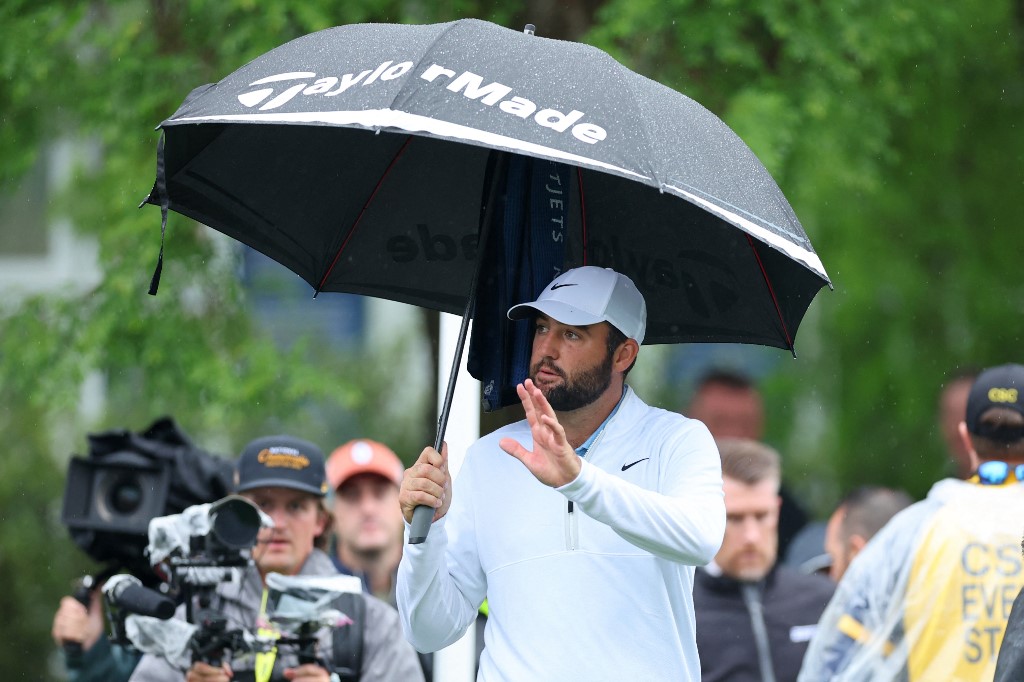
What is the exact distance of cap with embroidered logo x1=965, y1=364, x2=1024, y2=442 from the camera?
6273mm

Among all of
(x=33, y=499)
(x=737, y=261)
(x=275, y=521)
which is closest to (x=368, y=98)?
(x=737, y=261)

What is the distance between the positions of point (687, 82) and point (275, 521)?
15.4ft

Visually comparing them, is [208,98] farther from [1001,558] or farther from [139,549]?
[1001,558]

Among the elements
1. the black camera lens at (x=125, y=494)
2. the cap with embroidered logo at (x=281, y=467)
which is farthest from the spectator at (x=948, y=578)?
the black camera lens at (x=125, y=494)

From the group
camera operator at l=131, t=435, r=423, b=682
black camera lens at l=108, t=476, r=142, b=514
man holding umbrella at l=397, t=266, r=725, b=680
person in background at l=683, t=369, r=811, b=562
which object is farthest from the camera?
person in background at l=683, t=369, r=811, b=562

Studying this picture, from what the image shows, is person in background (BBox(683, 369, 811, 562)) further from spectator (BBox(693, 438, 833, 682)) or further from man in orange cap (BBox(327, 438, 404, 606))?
man in orange cap (BBox(327, 438, 404, 606))

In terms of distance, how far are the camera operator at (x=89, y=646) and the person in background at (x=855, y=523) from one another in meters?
3.24

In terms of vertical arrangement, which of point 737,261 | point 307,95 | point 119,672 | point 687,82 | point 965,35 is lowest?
point 119,672

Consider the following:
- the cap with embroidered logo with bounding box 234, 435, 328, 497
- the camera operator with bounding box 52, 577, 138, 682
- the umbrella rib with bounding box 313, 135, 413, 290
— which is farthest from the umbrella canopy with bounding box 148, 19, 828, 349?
the camera operator with bounding box 52, 577, 138, 682

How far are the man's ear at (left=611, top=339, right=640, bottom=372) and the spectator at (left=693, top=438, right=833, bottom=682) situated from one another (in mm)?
2436

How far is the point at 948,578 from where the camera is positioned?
19.8ft

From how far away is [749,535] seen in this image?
7.27 meters

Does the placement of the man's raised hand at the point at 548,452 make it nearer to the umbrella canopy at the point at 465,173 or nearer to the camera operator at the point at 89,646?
the umbrella canopy at the point at 465,173

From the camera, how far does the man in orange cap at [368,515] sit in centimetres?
785
